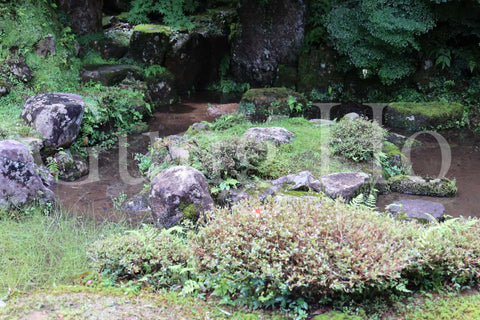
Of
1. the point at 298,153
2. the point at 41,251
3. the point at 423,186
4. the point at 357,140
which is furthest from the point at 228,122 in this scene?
the point at 41,251

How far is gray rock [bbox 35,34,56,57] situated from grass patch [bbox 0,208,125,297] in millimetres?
7558

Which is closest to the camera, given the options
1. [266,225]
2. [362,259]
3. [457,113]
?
[362,259]

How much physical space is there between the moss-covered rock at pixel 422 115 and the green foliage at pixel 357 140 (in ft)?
12.5

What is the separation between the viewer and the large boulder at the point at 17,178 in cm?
601

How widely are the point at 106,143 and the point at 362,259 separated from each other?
8.43m

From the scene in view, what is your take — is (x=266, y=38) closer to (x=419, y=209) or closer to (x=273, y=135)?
(x=273, y=135)

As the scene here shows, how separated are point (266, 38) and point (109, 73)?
5.87 metres

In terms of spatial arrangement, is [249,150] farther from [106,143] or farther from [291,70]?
[291,70]

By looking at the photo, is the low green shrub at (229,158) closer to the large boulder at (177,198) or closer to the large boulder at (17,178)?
the large boulder at (177,198)

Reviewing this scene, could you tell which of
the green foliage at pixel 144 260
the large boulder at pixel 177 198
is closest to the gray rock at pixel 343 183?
the large boulder at pixel 177 198

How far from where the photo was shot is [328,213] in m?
3.22

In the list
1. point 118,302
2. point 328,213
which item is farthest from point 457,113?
point 118,302

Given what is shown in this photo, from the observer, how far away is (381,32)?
40.1ft

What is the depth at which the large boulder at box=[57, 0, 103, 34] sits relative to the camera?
13688 millimetres
